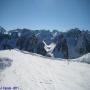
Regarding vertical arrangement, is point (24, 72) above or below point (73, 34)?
below

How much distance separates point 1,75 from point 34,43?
10882 cm

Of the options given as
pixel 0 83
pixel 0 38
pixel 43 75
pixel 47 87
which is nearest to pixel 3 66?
pixel 0 83

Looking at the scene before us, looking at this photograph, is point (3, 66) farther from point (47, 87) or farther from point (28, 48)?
point (28, 48)

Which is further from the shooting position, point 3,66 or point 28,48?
point 28,48

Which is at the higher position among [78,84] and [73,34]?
[73,34]

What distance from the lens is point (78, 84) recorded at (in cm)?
677

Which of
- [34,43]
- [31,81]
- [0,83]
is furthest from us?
[34,43]

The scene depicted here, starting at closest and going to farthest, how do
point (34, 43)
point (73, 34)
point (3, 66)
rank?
point (3, 66)
point (34, 43)
point (73, 34)

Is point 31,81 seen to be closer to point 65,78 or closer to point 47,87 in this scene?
point 47,87

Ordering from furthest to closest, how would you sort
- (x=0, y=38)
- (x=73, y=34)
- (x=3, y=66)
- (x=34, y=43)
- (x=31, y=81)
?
(x=73, y=34) < (x=0, y=38) < (x=34, y=43) < (x=3, y=66) < (x=31, y=81)

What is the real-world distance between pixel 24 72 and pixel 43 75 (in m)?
1.28

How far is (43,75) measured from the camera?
304 inches

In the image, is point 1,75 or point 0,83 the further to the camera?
point 1,75

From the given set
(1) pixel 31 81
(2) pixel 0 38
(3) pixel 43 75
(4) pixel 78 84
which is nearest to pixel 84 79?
(4) pixel 78 84
